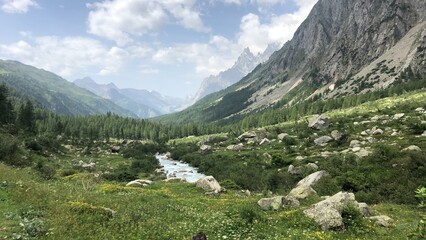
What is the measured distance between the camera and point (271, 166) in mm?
A: 79875

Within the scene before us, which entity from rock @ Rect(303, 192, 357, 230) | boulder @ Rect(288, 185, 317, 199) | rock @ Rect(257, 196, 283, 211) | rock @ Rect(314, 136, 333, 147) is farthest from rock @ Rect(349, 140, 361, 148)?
rock @ Rect(303, 192, 357, 230)

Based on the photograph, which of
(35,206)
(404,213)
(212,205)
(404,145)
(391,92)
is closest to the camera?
(35,206)

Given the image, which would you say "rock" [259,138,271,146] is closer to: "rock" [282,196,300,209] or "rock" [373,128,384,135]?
"rock" [373,128,384,135]

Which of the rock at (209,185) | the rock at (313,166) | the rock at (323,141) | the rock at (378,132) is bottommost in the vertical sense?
the rock at (209,185)

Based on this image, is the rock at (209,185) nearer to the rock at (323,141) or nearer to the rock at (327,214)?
the rock at (327,214)

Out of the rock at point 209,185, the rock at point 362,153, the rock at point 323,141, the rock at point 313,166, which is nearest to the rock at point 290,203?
the rock at point 209,185

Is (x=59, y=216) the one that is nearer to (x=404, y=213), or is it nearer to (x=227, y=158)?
(x=404, y=213)

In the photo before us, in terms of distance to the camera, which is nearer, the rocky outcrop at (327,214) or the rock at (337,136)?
the rocky outcrop at (327,214)

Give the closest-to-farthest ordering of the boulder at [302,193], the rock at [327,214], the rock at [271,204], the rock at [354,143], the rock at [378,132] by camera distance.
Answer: the rock at [327,214]
the rock at [271,204]
the boulder at [302,193]
the rock at [354,143]
the rock at [378,132]

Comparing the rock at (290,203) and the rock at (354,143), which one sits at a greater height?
the rock at (354,143)

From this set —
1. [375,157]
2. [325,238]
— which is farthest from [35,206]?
[375,157]

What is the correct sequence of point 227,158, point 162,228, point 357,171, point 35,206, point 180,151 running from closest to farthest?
point 162,228
point 35,206
point 357,171
point 227,158
point 180,151

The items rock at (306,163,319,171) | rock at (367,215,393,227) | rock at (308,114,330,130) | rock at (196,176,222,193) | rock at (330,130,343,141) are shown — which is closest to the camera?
rock at (367,215,393,227)

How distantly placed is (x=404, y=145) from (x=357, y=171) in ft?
45.6
